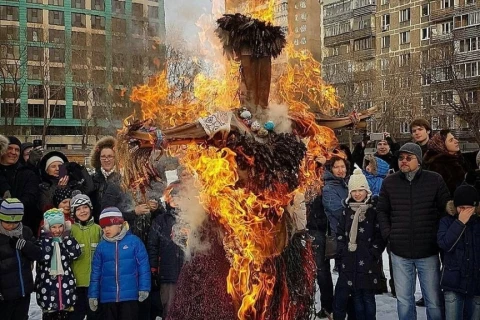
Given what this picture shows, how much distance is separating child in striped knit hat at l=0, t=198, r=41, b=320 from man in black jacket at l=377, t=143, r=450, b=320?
11.0 ft

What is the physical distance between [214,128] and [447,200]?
118 inches

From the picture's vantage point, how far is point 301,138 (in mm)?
4004

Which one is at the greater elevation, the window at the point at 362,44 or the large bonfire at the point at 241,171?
the window at the point at 362,44

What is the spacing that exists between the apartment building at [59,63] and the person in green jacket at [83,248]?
2606 cm

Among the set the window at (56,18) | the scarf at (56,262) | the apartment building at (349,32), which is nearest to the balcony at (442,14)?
the apartment building at (349,32)

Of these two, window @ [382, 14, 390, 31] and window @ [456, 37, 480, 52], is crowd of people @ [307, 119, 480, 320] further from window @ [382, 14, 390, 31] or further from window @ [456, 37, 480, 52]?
window @ [382, 14, 390, 31]

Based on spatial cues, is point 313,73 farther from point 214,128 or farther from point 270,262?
point 270,262

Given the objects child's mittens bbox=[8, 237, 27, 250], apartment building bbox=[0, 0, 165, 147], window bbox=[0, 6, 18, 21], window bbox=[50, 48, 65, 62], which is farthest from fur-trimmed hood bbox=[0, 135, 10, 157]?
window bbox=[0, 6, 18, 21]

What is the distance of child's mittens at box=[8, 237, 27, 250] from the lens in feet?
18.6

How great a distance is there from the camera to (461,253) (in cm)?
566

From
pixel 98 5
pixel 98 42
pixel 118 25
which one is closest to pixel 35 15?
pixel 98 5

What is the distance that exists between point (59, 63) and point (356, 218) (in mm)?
46247

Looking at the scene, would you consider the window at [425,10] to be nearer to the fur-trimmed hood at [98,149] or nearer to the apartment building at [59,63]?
the apartment building at [59,63]

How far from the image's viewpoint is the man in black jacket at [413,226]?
5699mm
